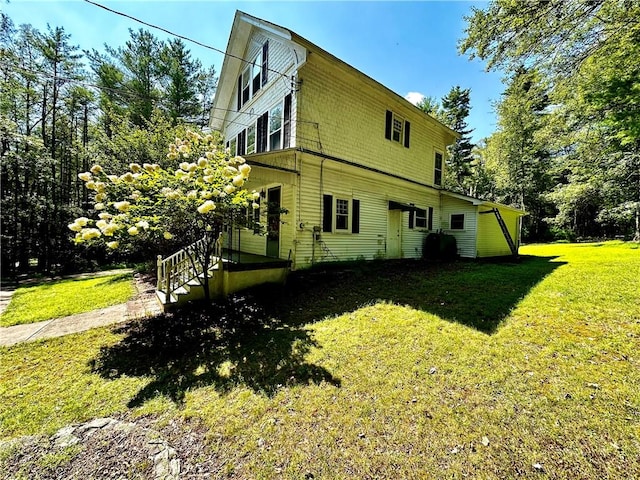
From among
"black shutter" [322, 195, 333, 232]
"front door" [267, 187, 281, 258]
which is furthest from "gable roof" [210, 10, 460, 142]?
"black shutter" [322, 195, 333, 232]

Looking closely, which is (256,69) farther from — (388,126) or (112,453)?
(112,453)

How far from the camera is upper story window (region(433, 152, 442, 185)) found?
13.9m

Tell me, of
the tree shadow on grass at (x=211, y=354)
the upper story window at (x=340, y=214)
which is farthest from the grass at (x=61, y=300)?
the upper story window at (x=340, y=214)

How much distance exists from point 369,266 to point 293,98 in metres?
6.17

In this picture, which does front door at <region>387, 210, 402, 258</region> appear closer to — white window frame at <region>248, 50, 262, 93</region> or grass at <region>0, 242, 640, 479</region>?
grass at <region>0, 242, 640, 479</region>

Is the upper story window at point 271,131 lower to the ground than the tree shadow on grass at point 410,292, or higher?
higher

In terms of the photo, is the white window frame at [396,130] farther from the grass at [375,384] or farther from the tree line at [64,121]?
the tree line at [64,121]

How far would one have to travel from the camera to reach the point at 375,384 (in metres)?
3.03

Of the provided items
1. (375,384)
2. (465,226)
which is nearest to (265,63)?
(465,226)

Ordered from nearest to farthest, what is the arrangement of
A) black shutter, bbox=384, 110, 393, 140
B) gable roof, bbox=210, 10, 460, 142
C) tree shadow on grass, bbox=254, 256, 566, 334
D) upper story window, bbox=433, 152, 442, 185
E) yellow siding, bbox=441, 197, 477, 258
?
1. tree shadow on grass, bbox=254, 256, 566, 334
2. gable roof, bbox=210, 10, 460, 142
3. black shutter, bbox=384, 110, 393, 140
4. yellow siding, bbox=441, 197, 477, 258
5. upper story window, bbox=433, 152, 442, 185

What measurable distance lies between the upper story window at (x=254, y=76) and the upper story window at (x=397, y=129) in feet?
17.2

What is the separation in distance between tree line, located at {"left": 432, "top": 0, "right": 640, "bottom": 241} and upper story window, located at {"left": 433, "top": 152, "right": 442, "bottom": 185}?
4228 mm

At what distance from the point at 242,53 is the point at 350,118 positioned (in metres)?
6.66

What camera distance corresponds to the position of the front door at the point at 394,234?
1118cm
